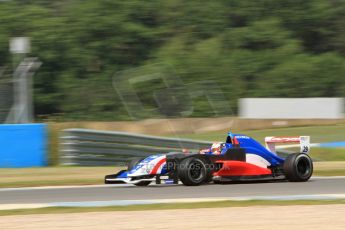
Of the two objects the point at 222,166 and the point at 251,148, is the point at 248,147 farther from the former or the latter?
the point at 222,166

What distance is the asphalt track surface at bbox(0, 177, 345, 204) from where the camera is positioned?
10.3 m

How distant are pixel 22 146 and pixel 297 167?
6414 millimetres

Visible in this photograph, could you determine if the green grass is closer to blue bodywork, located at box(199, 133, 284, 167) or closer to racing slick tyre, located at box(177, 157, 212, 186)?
racing slick tyre, located at box(177, 157, 212, 186)

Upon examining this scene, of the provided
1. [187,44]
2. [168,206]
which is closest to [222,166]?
[168,206]

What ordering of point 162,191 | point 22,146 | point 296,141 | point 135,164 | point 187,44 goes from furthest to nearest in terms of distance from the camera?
1. point 187,44
2. point 22,146
3. point 296,141
4. point 135,164
5. point 162,191

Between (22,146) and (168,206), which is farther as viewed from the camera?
(22,146)

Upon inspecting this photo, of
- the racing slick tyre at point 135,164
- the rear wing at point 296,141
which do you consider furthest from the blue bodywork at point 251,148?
the racing slick tyre at point 135,164

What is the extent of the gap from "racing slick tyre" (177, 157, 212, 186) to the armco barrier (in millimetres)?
5032

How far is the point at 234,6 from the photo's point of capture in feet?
162

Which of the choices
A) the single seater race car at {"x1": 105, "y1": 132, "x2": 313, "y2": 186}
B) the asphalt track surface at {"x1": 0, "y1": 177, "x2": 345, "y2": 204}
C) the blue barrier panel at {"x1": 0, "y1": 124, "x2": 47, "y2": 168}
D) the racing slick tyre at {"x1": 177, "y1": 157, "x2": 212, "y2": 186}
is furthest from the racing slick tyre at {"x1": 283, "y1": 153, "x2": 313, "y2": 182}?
the blue barrier panel at {"x1": 0, "y1": 124, "x2": 47, "y2": 168}

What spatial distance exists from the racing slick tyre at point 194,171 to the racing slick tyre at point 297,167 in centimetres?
136

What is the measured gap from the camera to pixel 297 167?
12180 millimetres

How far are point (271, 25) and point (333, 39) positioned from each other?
555cm

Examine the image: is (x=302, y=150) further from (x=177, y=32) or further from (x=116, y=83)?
(x=177, y=32)
